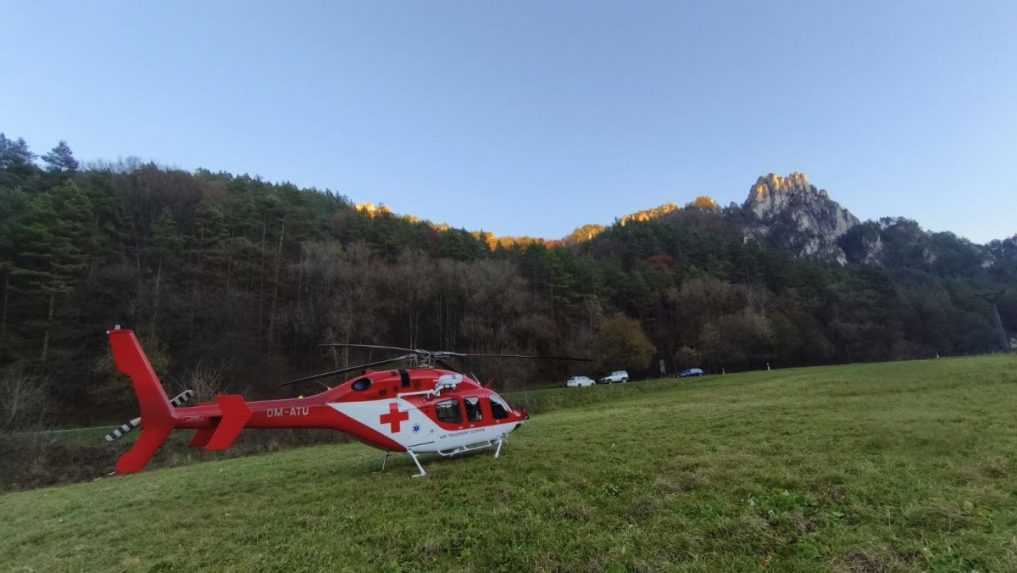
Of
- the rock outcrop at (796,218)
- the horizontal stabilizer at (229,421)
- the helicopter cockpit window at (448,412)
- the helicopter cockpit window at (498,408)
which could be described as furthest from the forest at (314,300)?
the rock outcrop at (796,218)

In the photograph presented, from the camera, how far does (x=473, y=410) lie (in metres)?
12.0

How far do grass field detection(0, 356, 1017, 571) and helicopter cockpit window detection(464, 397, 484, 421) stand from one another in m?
1.14

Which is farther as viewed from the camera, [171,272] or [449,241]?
[449,241]

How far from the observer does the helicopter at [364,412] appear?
990cm

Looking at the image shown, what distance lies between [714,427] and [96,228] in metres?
53.2

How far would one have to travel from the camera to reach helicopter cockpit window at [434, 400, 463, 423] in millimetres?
11570

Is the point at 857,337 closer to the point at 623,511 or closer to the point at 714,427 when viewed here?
the point at 714,427

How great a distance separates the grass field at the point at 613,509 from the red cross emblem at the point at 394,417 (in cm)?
119

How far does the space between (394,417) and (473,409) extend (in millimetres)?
2042

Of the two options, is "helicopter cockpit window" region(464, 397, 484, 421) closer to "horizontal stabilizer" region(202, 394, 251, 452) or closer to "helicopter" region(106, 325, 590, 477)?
"helicopter" region(106, 325, 590, 477)

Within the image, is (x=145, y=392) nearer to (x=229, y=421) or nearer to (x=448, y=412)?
(x=229, y=421)

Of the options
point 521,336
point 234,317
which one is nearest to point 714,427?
point 521,336

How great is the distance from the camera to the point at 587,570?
586cm

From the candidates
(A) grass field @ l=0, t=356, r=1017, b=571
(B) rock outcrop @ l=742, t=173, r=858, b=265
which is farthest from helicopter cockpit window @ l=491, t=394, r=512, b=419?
(B) rock outcrop @ l=742, t=173, r=858, b=265
